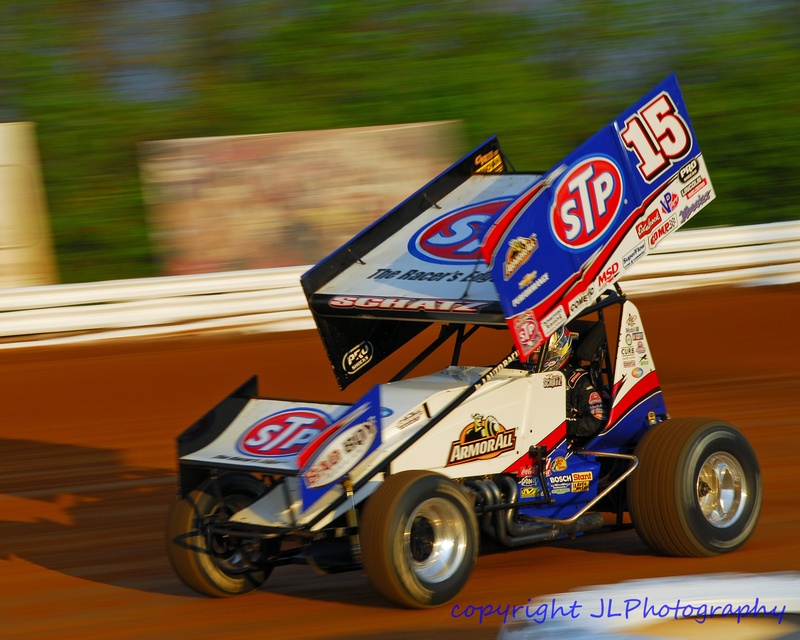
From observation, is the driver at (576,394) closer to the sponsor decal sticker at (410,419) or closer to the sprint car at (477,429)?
the sprint car at (477,429)

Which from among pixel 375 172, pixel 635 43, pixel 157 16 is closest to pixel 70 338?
pixel 375 172

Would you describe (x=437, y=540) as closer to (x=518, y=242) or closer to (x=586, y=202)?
(x=518, y=242)

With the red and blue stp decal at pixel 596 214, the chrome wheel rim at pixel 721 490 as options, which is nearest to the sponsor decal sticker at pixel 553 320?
the red and blue stp decal at pixel 596 214

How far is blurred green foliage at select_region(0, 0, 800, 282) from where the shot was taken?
17578 millimetres

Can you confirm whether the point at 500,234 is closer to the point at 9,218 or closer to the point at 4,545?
the point at 4,545

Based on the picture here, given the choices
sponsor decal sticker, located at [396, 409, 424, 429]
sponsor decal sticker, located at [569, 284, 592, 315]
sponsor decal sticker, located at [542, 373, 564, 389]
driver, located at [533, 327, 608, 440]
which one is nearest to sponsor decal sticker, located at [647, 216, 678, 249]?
sponsor decal sticker, located at [569, 284, 592, 315]

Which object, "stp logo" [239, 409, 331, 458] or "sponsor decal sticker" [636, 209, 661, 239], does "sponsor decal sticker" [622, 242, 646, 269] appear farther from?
"stp logo" [239, 409, 331, 458]

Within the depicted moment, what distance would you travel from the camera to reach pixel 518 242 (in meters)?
5.76

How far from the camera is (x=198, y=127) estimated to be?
18531 mm

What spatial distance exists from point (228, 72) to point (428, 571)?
14.8 m

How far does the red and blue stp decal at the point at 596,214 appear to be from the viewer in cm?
577

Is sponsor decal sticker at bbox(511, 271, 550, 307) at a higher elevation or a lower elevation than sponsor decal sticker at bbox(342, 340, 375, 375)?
higher

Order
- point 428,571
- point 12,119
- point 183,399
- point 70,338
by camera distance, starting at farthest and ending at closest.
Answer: point 12,119 < point 70,338 < point 183,399 < point 428,571

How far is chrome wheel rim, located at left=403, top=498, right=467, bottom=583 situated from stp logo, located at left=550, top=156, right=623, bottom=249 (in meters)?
1.52
